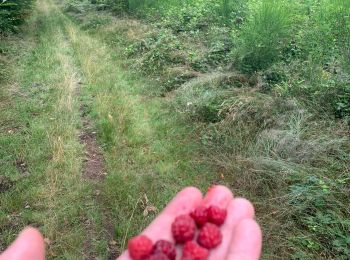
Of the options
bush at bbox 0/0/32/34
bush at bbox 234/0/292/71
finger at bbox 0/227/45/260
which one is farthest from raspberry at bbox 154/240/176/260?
bush at bbox 0/0/32/34

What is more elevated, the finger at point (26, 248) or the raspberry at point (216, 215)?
the finger at point (26, 248)

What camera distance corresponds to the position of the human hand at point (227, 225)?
241 centimetres

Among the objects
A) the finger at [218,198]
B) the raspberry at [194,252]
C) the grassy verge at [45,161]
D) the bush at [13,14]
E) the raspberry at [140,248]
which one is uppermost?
the raspberry at [140,248]

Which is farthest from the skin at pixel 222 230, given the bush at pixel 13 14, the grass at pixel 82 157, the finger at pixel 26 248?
the bush at pixel 13 14

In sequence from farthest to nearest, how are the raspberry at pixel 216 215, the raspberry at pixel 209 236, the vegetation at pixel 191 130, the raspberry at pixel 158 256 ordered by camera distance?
the vegetation at pixel 191 130 < the raspberry at pixel 216 215 < the raspberry at pixel 209 236 < the raspberry at pixel 158 256

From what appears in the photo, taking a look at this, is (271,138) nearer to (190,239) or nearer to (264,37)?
(190,239)

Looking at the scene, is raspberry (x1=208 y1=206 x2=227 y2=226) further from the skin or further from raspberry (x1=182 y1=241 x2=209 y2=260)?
raspberry (x1=182 y1=241 x2=209 y2=260)

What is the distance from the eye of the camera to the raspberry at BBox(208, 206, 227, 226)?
2.65m

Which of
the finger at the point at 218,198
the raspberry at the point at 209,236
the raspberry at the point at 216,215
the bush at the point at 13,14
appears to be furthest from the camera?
the bush at the point at 13,14

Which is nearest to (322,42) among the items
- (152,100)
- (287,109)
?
(287,109)

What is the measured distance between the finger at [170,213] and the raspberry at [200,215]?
4.4 inches

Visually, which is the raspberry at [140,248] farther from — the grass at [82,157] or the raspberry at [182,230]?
the grass at [82,157]

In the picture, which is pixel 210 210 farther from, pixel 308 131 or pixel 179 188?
pixel 308 131

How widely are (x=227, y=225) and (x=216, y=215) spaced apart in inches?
5.9
